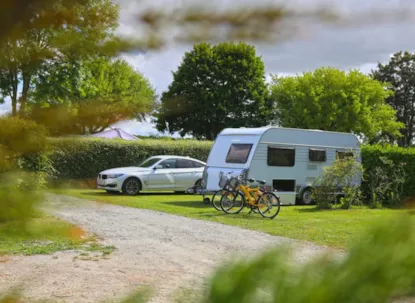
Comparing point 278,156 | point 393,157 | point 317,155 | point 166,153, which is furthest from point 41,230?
point 166,153

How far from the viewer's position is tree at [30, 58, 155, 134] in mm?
950

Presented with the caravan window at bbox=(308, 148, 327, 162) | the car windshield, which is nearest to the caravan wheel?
the caravan window at bbox=(308, 148, 327, 162)

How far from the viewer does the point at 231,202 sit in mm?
11117

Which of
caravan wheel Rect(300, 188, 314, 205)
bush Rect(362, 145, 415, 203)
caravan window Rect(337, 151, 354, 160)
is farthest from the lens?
caravan window Rect(337, 151, 354, 160)

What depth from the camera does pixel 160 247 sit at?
7113mm

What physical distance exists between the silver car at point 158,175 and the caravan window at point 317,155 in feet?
11.9

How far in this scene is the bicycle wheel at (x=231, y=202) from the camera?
11.1 m

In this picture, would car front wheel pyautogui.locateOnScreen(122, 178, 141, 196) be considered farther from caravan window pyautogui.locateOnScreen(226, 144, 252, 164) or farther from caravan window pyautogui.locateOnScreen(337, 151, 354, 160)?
caravan window pyautogui.locateOnScreen(337, 151, 354, 160)

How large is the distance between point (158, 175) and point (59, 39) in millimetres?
14796

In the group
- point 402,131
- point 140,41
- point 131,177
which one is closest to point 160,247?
point 140,41

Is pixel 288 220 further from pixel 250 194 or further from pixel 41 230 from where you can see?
pixel 41 230

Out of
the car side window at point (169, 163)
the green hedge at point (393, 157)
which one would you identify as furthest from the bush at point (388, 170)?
the car side window at point (169, 163)

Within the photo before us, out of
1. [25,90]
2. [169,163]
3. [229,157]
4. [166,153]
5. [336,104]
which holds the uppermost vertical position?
[336,104]

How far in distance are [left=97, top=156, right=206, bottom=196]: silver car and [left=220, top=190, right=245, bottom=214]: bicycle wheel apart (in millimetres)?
4120
